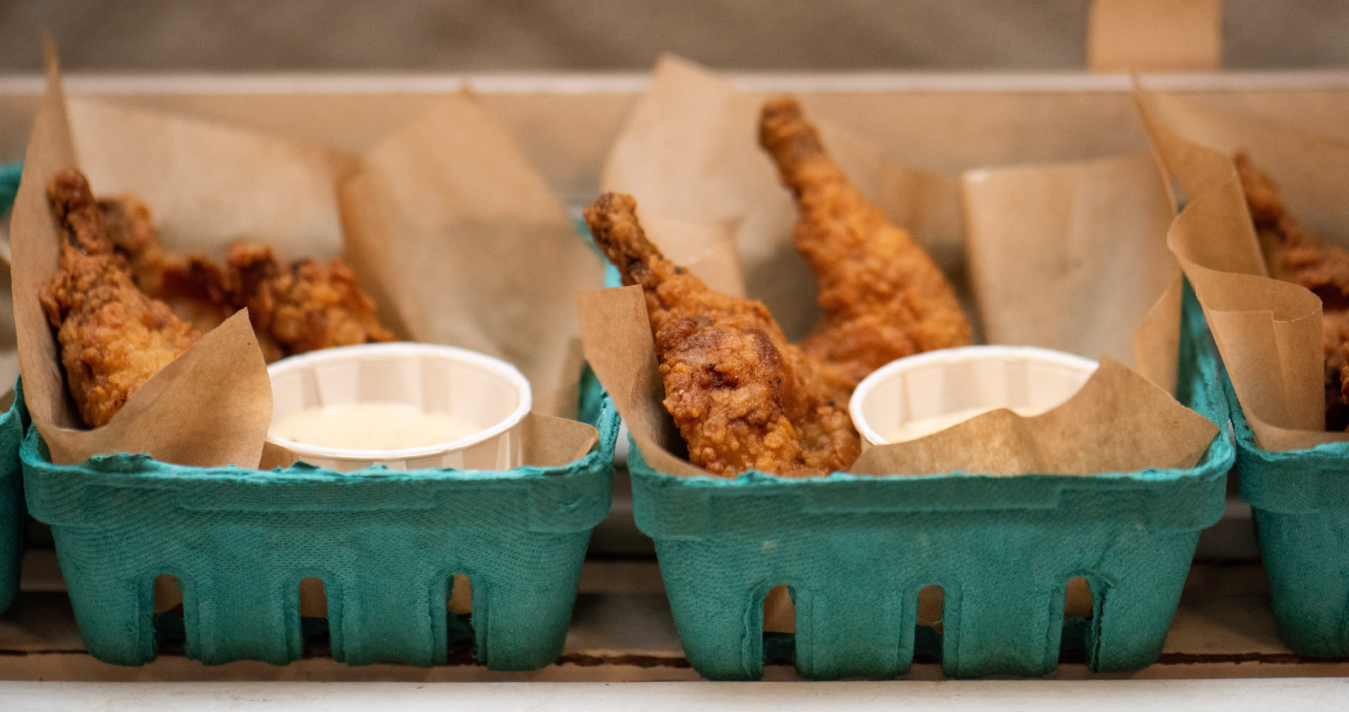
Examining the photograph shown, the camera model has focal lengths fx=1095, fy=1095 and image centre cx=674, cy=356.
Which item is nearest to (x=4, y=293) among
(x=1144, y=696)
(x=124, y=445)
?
(x=124, y=445)

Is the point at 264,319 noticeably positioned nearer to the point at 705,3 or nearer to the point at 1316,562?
the point at 1316,562

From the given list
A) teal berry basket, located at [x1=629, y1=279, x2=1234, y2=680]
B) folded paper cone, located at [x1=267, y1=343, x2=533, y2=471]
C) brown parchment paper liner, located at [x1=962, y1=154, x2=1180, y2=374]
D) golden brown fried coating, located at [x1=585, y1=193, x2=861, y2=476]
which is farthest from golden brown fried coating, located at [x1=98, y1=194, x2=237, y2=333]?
brown parchment paper liner, located at [x1=962, y1=154, x2=1180, y2=374]

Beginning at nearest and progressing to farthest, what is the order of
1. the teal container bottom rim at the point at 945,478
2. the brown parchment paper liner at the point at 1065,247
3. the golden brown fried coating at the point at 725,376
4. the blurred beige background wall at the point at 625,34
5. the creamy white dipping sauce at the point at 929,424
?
the teal container bottom rim at the point at 945,478
the golden brown fried coating at the point at 725,376
the creamy white dipping sauce at the point at 929,424
the brown parchment paper liner at the point at 1065,247
the blurred beige background wall at the point at 625,34

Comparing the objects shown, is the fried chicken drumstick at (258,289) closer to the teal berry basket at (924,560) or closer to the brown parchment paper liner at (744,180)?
the brown parchment paper liner at (744,180)

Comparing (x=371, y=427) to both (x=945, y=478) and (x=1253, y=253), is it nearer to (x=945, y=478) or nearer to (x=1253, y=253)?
(x=945, y=478)

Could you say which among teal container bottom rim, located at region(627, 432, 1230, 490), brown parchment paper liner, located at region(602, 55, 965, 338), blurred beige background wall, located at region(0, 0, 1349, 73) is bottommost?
teal container bottom rim, located at region(627, 432, 1230, 490)

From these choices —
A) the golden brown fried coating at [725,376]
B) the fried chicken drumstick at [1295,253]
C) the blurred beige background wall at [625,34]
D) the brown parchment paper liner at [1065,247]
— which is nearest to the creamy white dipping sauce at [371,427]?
the golden brown fried coating at [725,376]

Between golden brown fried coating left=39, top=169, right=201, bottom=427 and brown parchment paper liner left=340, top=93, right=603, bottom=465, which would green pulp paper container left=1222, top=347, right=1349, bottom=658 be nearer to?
brown parchment paper liner left=340, top=93, right=603, bottom=465
